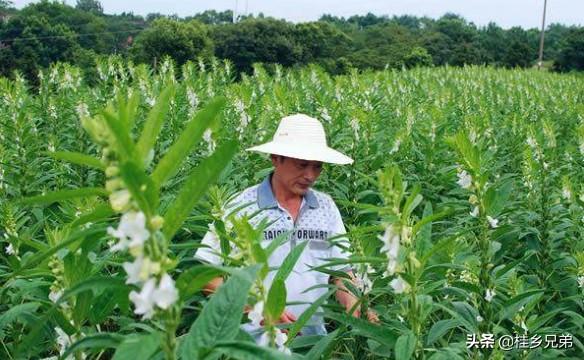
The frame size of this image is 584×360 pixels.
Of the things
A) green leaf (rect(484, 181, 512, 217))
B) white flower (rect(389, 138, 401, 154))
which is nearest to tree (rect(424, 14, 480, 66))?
white flower (rect(389, 138, 401, 154))

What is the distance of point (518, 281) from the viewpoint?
8.94ft

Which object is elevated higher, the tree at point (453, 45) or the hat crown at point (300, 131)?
the tree at point (453, 45)

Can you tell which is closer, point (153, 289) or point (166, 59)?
point (153, 289)

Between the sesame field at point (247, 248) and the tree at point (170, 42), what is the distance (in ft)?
61.3

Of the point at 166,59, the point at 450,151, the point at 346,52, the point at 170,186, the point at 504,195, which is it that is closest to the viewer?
the point at 504,195

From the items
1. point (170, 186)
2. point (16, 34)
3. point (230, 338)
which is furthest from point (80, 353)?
point (16, 34)

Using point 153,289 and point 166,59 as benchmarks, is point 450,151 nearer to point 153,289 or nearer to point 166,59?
point 153,289

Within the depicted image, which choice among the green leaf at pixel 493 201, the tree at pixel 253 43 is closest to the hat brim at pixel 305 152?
the green leaf at pixel 493 201

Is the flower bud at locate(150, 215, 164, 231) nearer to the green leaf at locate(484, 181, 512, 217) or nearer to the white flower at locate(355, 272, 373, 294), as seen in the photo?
the white flower at locate(355, 272, 373, 294)

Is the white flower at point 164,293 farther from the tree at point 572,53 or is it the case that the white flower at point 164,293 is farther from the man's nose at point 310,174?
the tree at point 572,53

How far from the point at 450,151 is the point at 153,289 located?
523cm

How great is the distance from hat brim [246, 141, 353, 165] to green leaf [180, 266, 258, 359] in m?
1.73

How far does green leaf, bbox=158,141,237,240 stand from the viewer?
4.25ft

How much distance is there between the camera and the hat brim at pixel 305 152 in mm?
3193
